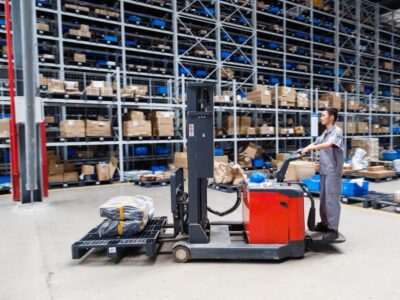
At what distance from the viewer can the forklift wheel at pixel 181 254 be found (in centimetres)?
309

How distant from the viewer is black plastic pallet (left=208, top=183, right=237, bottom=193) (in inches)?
261

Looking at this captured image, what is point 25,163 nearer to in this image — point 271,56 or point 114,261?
point 114,261

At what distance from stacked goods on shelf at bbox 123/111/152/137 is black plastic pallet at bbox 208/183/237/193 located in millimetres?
2413

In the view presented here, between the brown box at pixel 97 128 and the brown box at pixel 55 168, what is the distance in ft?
3.34

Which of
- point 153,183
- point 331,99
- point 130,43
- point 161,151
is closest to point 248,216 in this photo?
point 153,183

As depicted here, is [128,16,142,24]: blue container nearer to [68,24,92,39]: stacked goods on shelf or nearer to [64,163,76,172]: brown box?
[68,24,92,39]: stacked goods on shelf

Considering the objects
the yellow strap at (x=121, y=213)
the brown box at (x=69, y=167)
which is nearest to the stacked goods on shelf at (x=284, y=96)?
the brown box at (x=69, y=167)

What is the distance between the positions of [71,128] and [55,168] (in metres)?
1.04

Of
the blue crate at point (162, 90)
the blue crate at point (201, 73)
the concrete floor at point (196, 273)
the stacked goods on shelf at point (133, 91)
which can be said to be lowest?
the concrete floor at point (196, 273)

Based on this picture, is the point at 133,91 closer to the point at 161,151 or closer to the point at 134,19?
the point at 161,151

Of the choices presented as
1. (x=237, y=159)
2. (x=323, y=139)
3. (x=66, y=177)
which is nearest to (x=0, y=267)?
(x=323, y=139)

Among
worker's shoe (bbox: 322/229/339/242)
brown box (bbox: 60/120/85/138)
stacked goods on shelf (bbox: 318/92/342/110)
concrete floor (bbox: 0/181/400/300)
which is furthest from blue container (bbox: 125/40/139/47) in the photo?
worker's shoe (bbox: 322/229/339/242)

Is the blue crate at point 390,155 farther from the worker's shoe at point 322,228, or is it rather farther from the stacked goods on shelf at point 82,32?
the stacked goods on shelf at point 82,32

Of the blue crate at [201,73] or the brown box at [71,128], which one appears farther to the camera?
the blue crate at [201,73]
